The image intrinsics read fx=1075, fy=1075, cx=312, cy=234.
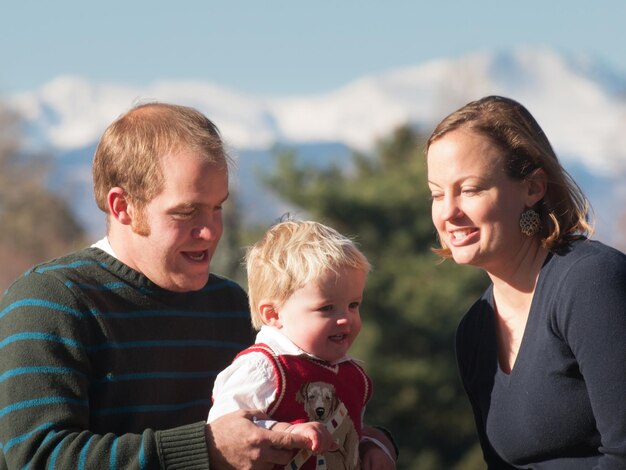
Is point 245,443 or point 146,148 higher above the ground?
point 146,148

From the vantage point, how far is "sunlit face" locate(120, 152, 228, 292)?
3.22 m

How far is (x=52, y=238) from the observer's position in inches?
1457

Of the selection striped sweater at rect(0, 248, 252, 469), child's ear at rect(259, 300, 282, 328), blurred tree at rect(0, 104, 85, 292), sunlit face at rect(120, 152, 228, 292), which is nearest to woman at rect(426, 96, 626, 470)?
child's ear at rect(259, 300, 282, 328)

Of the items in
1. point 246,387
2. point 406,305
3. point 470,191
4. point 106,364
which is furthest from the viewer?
point 406,305

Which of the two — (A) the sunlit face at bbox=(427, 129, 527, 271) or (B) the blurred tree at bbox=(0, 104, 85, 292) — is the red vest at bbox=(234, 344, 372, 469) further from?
(B) the blurred tree at bbox=(0, 104, 85, 292)

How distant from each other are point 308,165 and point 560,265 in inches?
715

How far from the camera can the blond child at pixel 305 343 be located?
3090 millimetres

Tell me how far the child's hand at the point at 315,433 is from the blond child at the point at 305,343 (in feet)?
0.03

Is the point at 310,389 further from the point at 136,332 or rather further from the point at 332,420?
the point at 136,332

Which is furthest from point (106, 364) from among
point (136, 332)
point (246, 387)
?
point (246, 387)

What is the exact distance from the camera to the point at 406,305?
1973 centimetres

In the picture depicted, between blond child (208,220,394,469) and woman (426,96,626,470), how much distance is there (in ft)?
1.29

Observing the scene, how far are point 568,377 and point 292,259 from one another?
88 cm

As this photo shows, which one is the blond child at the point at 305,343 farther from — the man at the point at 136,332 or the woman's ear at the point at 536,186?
the woman's ear at the point at 536,186
